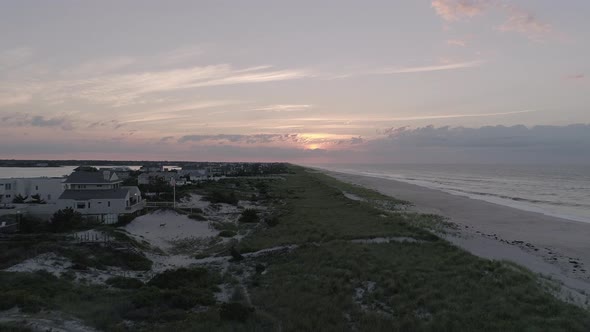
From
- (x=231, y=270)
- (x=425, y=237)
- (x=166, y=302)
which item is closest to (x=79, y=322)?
(x=166, y=302)

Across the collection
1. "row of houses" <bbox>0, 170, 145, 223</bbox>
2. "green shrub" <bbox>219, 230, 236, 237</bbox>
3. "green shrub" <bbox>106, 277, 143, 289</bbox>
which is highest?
"row of houses" <bbox>0, 170, 145, 223</bbox>

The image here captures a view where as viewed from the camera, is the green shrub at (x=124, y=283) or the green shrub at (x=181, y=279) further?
the green shrub at (x=124, y=283)

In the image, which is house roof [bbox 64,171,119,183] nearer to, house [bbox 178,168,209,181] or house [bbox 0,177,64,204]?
house [bbox 0,177,64,204]

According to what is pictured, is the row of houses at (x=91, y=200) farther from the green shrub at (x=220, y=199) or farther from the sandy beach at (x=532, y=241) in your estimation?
the sandy beach at (x=532, y=241)

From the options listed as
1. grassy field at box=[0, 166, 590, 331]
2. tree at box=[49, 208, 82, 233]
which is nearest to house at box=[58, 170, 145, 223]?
tree at box=[49, 208, 82, 233]

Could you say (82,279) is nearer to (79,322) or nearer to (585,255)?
(79,322)

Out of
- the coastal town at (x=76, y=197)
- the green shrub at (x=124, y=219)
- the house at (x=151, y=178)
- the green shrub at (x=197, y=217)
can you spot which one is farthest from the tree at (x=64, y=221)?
the house at (x=151, y=178)

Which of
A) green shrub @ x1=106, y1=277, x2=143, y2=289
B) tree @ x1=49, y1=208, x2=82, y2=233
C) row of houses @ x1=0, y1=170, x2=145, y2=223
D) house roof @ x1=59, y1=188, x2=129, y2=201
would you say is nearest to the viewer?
green shrub @ x1=106, y1=277, x2=143, y2=289
